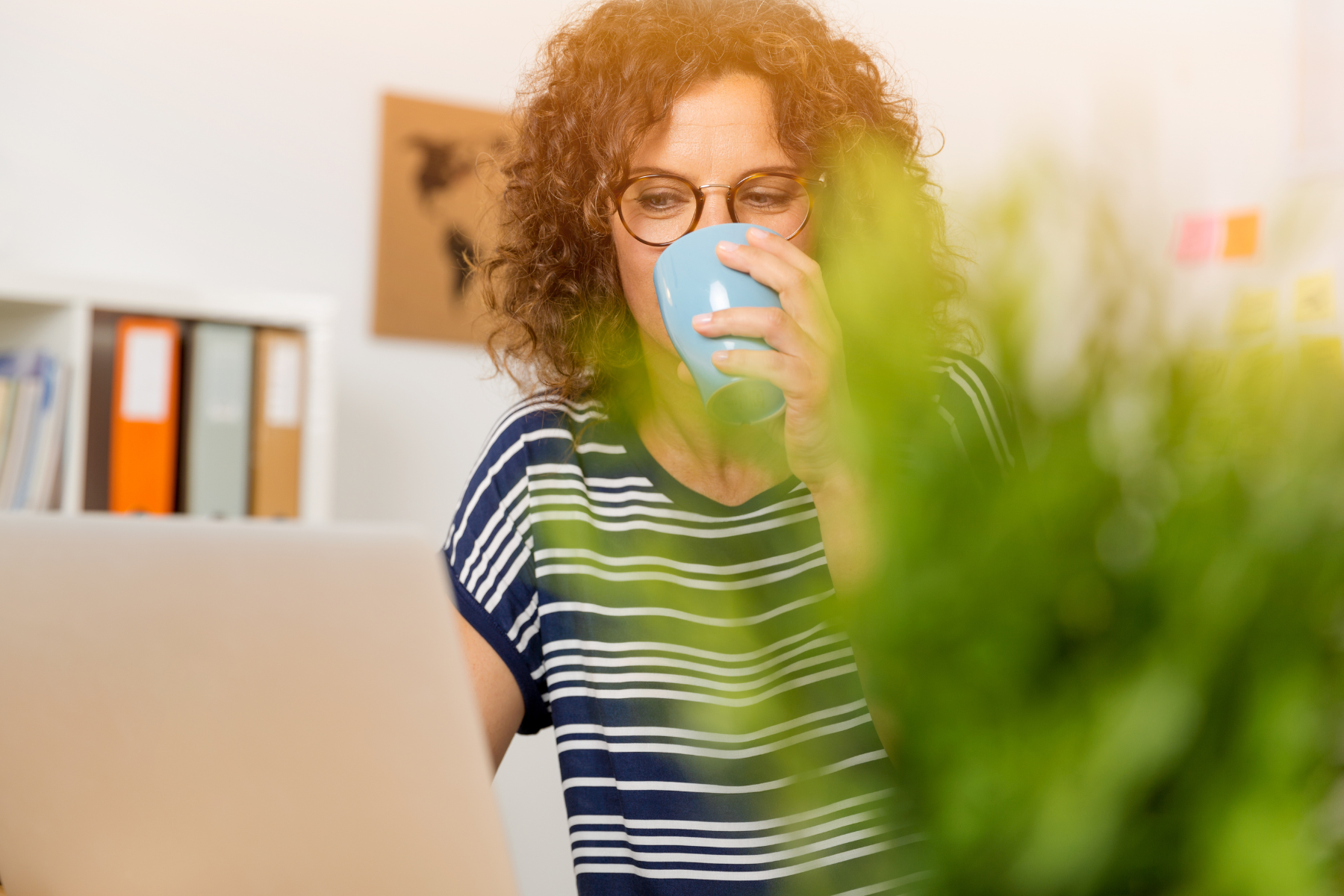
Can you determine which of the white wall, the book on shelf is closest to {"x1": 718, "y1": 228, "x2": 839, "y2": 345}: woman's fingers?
the white wall

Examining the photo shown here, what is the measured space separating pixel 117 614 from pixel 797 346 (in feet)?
1.25

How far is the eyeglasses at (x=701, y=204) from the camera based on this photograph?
3.01 feet

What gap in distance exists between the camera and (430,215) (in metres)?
2.44

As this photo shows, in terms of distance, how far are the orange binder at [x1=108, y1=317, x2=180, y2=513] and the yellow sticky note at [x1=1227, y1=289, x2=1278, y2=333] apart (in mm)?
1922

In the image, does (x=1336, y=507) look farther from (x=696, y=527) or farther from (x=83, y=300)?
(x=83, y=300)

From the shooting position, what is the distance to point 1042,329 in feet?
0.78

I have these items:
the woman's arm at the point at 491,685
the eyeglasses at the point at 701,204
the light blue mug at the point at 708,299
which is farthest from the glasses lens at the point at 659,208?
the woman's arm at the point at 491,685

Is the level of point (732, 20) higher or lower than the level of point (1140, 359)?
higher

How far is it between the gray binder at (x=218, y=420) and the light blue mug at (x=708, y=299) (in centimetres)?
135

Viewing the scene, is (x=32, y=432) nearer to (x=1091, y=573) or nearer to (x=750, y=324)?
(x=750, y=324)

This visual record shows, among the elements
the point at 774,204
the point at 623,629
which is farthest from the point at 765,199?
the point at 623,629

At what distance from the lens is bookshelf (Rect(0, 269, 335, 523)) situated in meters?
1.85

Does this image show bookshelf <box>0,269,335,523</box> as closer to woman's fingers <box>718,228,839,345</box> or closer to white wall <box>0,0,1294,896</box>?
white wall <box>0,0,1294,896</box>

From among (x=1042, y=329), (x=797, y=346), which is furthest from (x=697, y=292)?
(x=1042, y=329)
